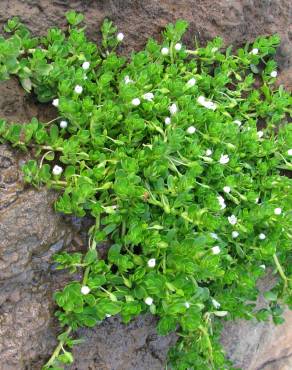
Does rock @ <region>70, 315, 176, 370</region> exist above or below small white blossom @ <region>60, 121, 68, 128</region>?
below

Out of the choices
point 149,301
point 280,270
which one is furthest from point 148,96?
point 280,270

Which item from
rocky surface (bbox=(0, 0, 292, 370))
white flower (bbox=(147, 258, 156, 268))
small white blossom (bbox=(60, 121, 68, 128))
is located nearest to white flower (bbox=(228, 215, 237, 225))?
white flower (bbox=(147, 258, 156, 268))

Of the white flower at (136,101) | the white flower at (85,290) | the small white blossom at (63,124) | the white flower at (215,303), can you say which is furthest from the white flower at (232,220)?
the small white blossom at (63,124)

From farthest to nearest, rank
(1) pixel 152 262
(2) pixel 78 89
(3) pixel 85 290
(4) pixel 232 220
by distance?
(4) pixel 232 220
(2) pixel 78 89
(1) pixel 152 262
(3) pixel 85 290

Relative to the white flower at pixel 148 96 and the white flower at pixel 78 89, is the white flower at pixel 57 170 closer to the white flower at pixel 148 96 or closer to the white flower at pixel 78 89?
the white flower at pixel 78 89

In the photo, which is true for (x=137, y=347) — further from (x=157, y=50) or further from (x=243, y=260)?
(x=157, y=50)

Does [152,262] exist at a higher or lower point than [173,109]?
lower

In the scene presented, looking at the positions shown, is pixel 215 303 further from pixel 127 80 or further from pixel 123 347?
pixel 127 80

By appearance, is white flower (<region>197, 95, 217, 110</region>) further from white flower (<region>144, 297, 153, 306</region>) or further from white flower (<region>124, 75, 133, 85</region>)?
white flower (<region>144, 297, 153, 306</region>)
